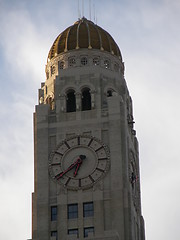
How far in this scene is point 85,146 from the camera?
10394 cm

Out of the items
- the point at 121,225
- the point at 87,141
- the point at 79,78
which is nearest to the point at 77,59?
the point at 79,78

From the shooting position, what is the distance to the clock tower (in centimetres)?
10062

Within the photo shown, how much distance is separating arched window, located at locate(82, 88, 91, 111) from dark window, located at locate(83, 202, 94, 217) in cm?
1145

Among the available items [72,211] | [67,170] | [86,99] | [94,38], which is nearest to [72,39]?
[94,38]

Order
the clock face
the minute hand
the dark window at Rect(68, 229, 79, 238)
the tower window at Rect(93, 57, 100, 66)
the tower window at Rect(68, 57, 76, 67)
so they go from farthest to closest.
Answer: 1. the tower window at Rect(68, 57, 76, 67)
2. the tower window at Rect(93, 57, 100, 66)
3. the minute hand
4. the clock face
5. the dark window at Rect(68, 229, 79, 238)

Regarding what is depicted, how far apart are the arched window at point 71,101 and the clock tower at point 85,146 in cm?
11

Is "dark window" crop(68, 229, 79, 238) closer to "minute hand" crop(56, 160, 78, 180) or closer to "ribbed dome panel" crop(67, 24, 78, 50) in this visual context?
"minute hand" crop(56, 160, 78, 180)

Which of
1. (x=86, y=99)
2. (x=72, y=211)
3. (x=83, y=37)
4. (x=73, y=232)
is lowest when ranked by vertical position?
(x=73, y=232)

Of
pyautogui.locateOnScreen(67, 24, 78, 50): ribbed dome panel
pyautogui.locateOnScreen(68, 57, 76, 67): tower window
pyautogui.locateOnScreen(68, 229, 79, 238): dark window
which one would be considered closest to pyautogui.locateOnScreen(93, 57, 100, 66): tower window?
pyautogui.locateOnScreen(68, 57, 76, 67): tower window

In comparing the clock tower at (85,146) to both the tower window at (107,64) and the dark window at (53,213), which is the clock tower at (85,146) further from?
the dark window at (53,213)

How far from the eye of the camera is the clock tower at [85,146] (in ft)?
330

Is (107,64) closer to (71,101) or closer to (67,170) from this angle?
(71,101)

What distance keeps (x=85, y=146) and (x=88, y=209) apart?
22.4 feet

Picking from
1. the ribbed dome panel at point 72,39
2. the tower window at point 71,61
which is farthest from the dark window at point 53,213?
the ribbed dome panel at point 72,39
